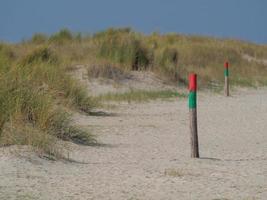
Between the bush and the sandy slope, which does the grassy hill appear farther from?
the sandy slope

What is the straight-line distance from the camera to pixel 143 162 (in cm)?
1090

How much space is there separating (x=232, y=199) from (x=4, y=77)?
5529mm

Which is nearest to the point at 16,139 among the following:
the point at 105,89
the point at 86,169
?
the point at 86,169

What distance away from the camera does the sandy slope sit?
27.6 feet

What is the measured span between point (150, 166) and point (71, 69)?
16204 mm

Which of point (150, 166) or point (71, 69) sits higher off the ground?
point (71, 69)

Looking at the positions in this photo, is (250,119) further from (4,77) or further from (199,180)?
(199,180)

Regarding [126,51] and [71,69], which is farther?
[126,51]

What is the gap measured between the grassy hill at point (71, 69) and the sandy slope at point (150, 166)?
69cm

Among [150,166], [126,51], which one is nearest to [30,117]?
[150,166]

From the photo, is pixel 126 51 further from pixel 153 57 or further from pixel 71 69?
pixel 71 69

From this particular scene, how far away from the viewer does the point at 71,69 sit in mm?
26359

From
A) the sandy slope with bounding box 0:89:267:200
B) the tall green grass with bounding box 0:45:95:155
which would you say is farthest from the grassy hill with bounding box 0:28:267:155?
the sandy slope with bounding box 0:89:267:200

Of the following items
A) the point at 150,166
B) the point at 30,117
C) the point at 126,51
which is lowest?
the point at 150,166
